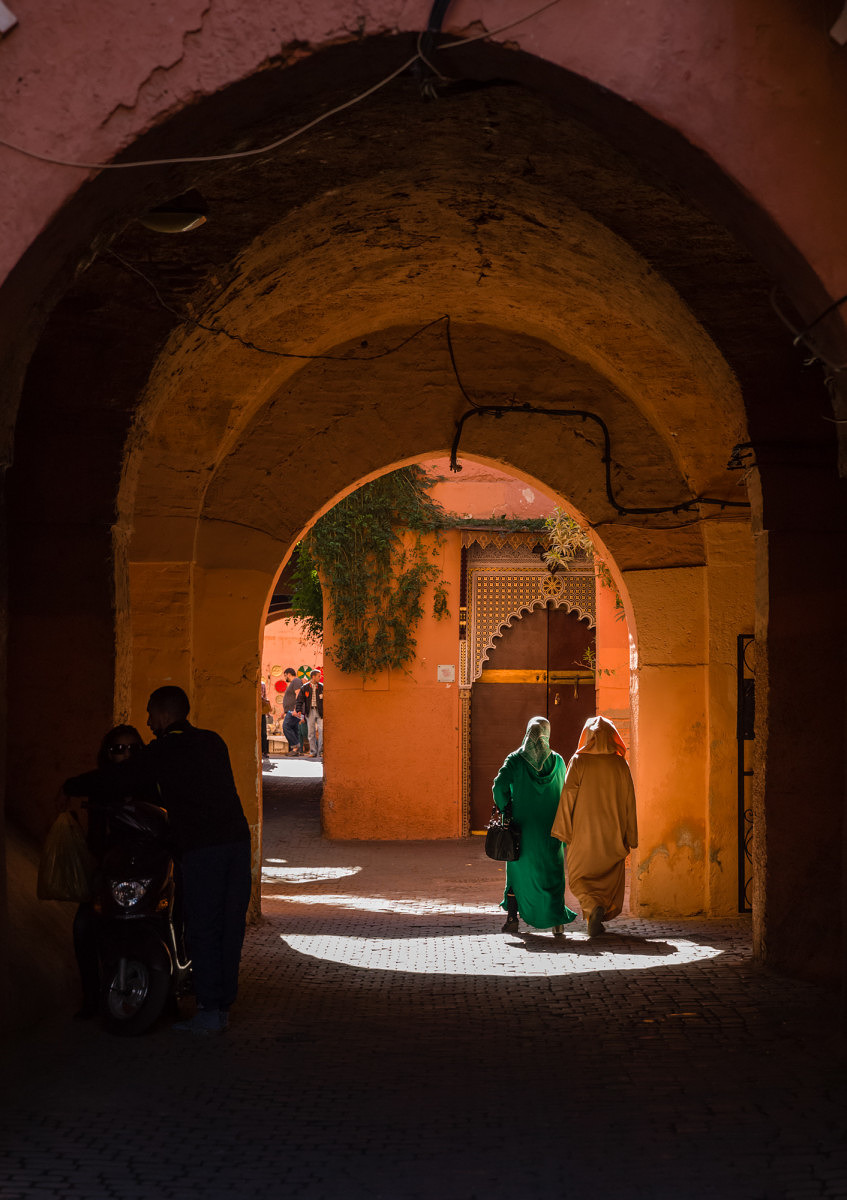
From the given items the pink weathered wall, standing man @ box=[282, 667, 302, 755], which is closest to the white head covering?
the pink weathered wall

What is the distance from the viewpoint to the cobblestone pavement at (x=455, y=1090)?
359 cm

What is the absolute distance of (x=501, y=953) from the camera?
25.4 ft

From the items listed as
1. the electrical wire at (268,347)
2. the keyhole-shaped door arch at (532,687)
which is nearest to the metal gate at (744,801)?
the electrical wire at (268,347)

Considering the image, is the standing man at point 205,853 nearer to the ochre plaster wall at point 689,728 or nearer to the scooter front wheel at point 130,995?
the scooter front wheel at point 130,995

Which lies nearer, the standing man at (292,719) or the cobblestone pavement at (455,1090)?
the cobblestone pavement at (455,1090)

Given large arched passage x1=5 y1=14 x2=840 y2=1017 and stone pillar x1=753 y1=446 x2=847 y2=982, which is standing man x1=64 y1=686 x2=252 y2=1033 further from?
stone pillar x1=753 y1=446 x2=847 y2=982

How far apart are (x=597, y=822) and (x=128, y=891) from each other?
4131 mm

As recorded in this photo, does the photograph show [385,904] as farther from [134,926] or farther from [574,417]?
[134,926]

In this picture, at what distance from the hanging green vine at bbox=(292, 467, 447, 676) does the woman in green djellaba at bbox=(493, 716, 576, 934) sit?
6433mm

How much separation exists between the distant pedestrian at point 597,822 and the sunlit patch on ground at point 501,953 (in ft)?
1.01

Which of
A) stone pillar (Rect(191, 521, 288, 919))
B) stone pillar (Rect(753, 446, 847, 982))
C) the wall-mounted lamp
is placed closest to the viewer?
the wall-mounted lamp

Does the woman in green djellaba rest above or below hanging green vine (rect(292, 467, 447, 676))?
below

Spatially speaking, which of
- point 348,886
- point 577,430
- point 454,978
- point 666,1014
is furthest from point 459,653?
point 666,1014

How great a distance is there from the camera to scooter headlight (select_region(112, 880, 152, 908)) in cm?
514
